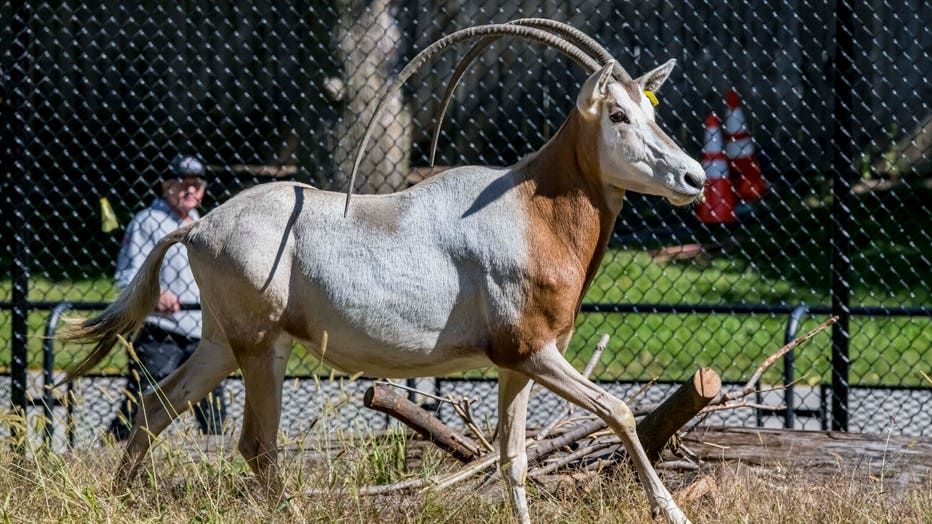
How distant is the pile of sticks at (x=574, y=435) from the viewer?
4.52m

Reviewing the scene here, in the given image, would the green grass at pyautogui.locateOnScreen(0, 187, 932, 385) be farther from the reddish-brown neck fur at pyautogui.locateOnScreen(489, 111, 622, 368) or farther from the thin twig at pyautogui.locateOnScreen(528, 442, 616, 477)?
the reddish-brown neck fur at pyautogui.locateOnScreen(489, 111, 622, 368)

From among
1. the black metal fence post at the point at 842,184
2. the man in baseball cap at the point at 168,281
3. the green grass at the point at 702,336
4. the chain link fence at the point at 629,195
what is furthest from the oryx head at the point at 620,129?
the green grass at the point at 702,336

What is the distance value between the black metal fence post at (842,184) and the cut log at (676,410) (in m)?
1.38

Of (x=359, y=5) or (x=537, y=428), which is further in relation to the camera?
(x=359, y=5)

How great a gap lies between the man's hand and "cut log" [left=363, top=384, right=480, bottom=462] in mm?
1886

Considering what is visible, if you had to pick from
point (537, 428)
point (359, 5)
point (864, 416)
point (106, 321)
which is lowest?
point (864, 416)

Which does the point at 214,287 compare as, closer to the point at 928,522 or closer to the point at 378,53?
the point at 928,522

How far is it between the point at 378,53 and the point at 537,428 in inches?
140

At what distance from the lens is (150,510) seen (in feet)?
14.2

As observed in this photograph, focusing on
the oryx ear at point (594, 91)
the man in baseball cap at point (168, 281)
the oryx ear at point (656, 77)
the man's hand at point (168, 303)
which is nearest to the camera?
the oryx ear at point (594, 91)

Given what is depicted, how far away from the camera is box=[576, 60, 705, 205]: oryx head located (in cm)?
397

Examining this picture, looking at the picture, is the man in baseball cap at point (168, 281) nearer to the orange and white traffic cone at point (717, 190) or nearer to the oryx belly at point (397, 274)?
the oryx belly at point (397, 274)

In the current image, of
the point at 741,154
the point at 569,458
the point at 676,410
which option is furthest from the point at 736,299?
the point at 676,410

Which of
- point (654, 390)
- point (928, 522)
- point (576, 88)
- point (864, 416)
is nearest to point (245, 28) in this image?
point (576, 88)
